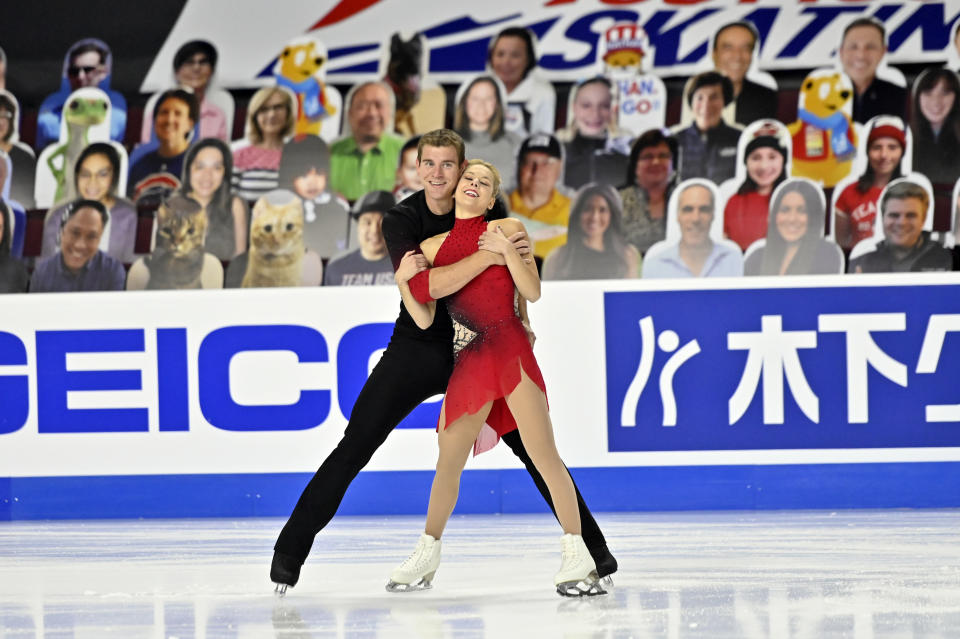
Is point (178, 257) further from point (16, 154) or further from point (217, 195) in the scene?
point (16, 154)

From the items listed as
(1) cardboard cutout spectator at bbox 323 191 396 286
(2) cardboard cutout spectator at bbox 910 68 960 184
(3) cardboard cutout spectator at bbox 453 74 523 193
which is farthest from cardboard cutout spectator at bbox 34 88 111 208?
(2) cardboard cutout spectator at bbox 910 68 960 184

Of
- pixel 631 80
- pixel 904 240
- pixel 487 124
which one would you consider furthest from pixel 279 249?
pixel 904 240

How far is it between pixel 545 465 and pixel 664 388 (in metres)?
2.19

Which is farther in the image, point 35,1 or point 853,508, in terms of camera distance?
point 35,1

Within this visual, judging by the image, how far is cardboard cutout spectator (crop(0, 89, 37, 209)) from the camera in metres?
5.97

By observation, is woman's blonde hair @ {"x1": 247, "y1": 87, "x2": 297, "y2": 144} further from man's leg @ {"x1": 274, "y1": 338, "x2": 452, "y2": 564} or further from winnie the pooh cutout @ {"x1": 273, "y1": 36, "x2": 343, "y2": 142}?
man's leg @ {"x1": 274, "y1": 338, "x2": 452, "y2": 564}

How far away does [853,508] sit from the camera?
4859 mm

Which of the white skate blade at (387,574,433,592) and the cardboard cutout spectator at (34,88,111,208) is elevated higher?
the cardboard cutout spectator at (34,88,111,208)

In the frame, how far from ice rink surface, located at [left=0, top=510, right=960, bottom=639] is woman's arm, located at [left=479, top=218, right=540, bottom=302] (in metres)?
0.72

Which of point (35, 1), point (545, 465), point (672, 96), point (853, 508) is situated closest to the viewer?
point (545, 465)

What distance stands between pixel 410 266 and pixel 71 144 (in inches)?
151

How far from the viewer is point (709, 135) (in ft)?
18.9

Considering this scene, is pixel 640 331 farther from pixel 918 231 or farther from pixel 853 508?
pixel 918 231

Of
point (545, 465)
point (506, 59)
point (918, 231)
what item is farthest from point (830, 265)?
point (545, 465)
